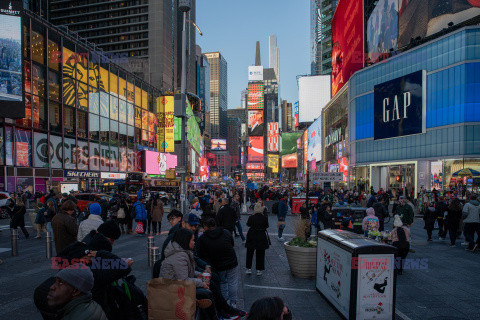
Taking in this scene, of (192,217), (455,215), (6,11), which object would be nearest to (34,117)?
(6,11)

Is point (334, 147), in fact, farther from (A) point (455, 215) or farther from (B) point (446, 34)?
(A) point (455, 215)

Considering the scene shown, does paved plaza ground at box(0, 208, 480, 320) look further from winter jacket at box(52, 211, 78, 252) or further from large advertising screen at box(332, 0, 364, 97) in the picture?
large advertising screen at box(332, 0, 364, 97)

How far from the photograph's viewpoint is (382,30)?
173ft

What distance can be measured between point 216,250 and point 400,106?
44.1m

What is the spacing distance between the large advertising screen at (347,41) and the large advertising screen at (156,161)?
3897cm

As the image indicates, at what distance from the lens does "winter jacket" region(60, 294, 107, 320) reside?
2.54 m

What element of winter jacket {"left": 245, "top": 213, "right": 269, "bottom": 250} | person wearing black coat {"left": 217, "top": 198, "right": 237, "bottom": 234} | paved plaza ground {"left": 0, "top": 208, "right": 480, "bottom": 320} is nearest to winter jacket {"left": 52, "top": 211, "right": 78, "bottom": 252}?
paved plaza ground {"left": 0, "top": 208, "right": 480, "bottom": 320}

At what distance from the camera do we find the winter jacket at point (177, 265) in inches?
166

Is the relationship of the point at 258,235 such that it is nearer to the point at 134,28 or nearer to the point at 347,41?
the point at 347,41

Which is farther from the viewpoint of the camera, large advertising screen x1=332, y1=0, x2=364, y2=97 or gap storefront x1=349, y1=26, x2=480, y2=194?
large advertising screen x1=332, y1=0, x2=364, y2=97

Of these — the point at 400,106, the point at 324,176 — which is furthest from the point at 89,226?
the point at 400,106

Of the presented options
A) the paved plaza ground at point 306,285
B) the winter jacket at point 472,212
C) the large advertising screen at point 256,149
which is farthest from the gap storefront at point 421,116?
the large advertising screen at point 256,149

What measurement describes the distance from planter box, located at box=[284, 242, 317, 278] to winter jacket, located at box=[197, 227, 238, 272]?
2947mm

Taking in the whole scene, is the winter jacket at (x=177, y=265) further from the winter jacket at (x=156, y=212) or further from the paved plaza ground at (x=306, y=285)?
the winter jacket at (x=156, y=212)
